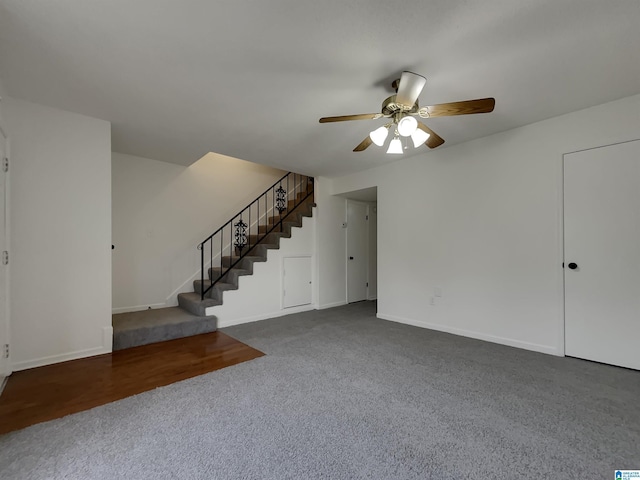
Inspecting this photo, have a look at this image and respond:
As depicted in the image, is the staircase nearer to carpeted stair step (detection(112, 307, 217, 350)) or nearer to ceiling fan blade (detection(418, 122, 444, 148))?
carpeted stair step (detection(112, 307, 217, 350))

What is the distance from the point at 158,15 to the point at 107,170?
2.02 metres

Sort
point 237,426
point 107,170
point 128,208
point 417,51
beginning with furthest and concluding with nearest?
point 128,208
point 107,170
point 417,51
point 237,426

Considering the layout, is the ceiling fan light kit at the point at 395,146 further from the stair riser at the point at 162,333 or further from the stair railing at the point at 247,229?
the stair riser at the point at 162,333

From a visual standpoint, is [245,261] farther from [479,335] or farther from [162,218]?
[479,335]

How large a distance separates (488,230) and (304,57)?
9.20 feet

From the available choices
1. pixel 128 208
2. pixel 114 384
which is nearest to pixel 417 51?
pixel 114 384

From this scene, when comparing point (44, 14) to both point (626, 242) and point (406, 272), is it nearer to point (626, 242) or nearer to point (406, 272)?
point (406, 272)

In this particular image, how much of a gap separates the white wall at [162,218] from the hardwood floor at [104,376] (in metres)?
1.34

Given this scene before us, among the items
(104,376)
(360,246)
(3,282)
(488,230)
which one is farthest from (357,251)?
(3,282)

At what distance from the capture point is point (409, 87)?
197 cm

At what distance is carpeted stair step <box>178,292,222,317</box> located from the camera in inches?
154

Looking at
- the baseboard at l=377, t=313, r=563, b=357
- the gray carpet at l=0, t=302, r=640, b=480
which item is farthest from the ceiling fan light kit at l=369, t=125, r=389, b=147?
the baseboard at l=377, t=313, r=563, b=357

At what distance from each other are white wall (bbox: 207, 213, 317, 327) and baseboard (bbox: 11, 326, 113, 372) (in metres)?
1.17

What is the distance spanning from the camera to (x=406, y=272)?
420 cm
